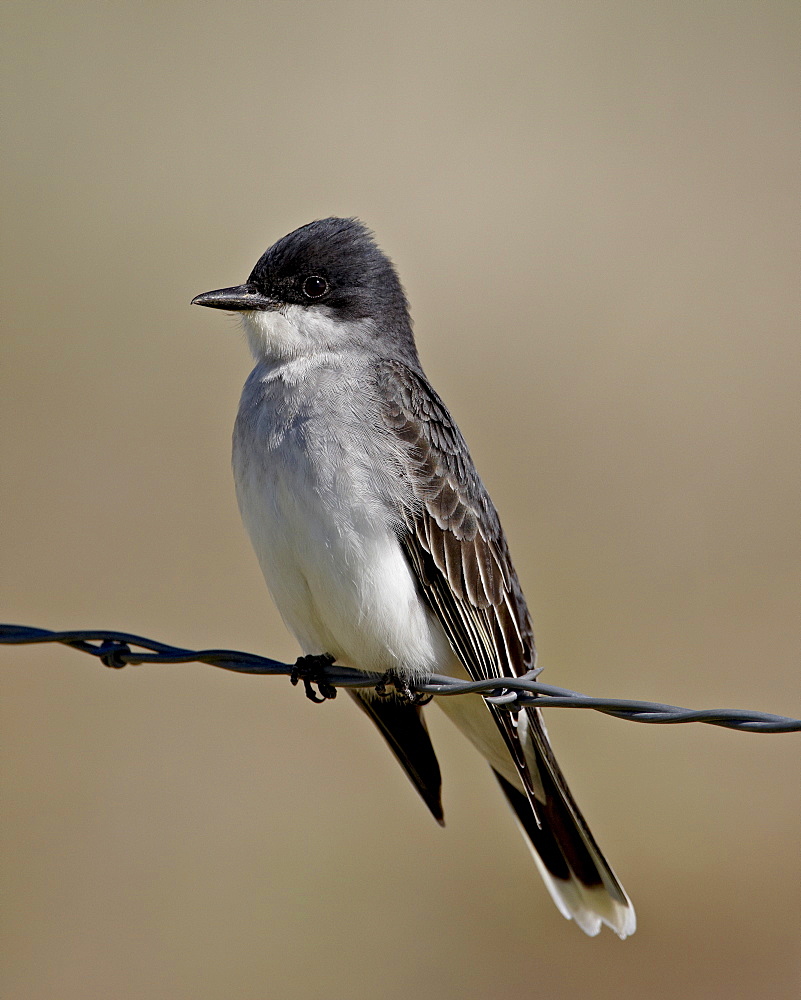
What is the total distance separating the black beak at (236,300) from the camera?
589 cm

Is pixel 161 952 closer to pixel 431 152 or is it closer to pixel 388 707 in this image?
pixel 388 707

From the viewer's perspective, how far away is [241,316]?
609 centimetres

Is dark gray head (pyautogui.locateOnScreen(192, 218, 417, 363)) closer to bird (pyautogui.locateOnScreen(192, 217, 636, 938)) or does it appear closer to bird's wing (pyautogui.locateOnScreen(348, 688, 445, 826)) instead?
bird (pyautogui.locateOnScreen(192, 217, 636, 938))

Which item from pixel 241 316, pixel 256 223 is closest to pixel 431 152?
pixel 256 223

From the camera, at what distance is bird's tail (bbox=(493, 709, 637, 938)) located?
18.5 ft

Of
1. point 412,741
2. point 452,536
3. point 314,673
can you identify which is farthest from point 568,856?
point 452,536

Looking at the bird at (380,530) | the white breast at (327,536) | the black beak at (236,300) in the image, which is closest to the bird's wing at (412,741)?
the bird at (380,530)

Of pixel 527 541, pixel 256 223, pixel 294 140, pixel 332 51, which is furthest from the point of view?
pixel 332 51

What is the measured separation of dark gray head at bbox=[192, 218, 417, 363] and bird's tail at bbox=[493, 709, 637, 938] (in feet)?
6.94

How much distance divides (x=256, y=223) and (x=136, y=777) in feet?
29.8

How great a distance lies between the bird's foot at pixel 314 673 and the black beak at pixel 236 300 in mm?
1764

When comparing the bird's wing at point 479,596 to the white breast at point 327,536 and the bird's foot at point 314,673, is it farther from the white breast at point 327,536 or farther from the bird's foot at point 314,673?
the bird's foot at point 314,673

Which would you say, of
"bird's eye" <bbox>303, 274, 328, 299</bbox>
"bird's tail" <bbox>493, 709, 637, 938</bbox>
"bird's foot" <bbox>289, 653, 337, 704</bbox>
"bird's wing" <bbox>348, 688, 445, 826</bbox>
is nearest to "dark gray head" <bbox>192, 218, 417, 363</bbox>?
"bird's eye" <bbox>303, 274, 328, 299</bbox>

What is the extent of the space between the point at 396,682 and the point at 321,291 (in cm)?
207
